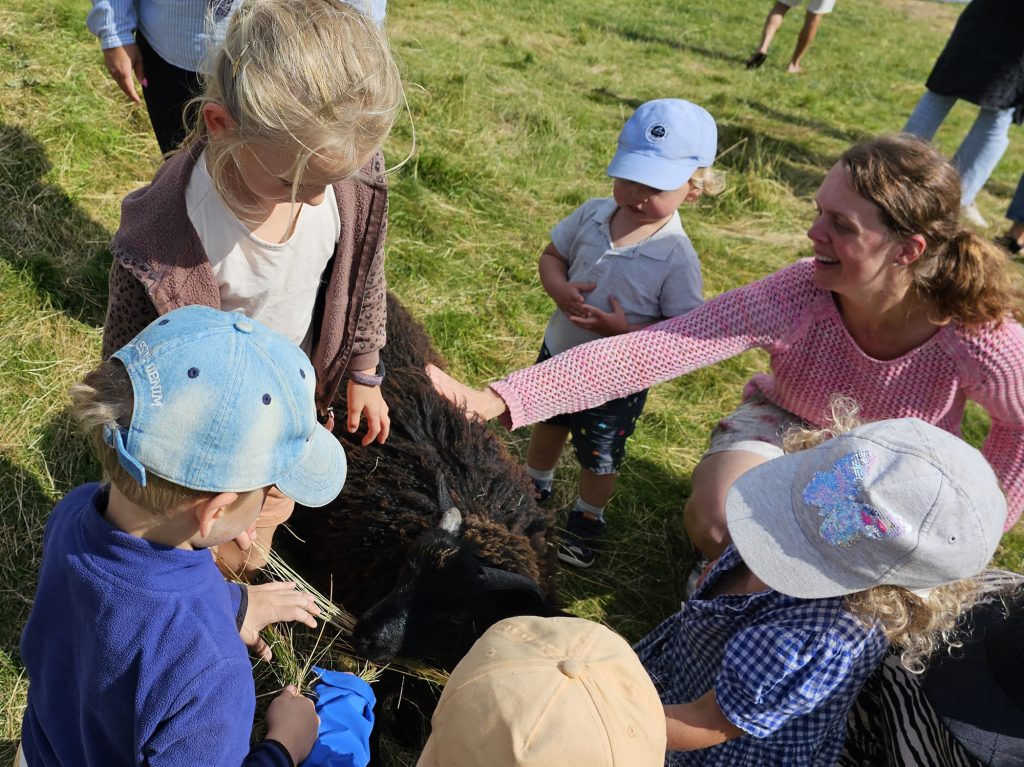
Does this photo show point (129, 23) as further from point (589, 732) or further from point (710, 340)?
point (589, 732)

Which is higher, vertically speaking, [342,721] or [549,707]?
[549,707]

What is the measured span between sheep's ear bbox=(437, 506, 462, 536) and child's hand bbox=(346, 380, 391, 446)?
0.40 m

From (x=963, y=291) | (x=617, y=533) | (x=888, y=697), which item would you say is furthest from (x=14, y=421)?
(x=963, y=291)

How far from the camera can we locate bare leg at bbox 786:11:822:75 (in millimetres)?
10578

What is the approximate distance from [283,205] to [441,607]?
1.17m

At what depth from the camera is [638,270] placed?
312 centimetres

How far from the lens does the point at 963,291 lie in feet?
8.82

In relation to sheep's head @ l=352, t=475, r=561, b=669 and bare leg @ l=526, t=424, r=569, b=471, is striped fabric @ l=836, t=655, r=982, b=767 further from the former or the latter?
bare leg @ l=526, t=424, r=569, b=471

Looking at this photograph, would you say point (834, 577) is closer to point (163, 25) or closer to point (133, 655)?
point (133, 655)

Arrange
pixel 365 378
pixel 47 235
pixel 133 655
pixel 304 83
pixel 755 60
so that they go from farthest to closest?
pixel 755 60, pixel 47 235, pixel 365 378, pixel 304 83, pixel 133 655

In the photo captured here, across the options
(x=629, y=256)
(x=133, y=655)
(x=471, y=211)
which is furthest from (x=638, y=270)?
(x=471, y=211)

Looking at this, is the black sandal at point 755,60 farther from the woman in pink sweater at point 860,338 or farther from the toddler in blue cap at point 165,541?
the toddler in blue cap at point 165,541

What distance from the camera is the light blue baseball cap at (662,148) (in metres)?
2.98

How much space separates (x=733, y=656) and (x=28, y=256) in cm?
333
